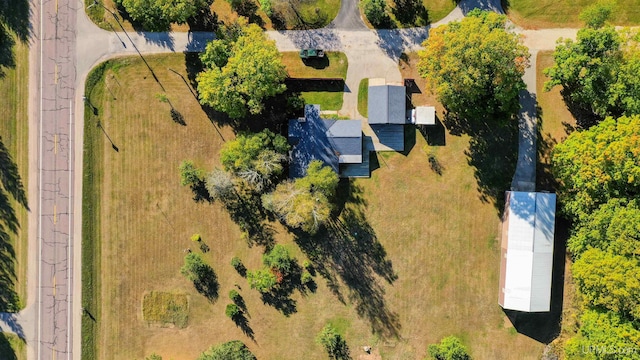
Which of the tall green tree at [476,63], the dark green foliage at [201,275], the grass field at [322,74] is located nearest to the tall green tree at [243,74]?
the grass field at [322,74]

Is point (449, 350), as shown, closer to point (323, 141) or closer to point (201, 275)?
point (323, 141)

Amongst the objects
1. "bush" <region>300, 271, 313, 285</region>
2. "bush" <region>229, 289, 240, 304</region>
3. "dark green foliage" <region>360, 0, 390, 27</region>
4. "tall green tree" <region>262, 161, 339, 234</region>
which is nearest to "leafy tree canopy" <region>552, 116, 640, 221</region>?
"dark green foliage" <region>360, 0, 390, 27</region>

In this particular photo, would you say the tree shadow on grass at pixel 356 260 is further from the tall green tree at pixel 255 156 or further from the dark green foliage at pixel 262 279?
the tall green tree at pixel 255 156

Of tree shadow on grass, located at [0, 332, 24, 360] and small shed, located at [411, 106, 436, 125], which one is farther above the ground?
small shed, located at [411, 106, 436, 125]

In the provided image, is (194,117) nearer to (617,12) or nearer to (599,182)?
(599,182)

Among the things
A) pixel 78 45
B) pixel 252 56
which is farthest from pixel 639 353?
pixel 78 45

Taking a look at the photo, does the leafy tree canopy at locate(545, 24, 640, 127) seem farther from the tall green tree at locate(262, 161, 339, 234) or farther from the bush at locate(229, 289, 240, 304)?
the bush at locate(229, 289, 240, 304)
